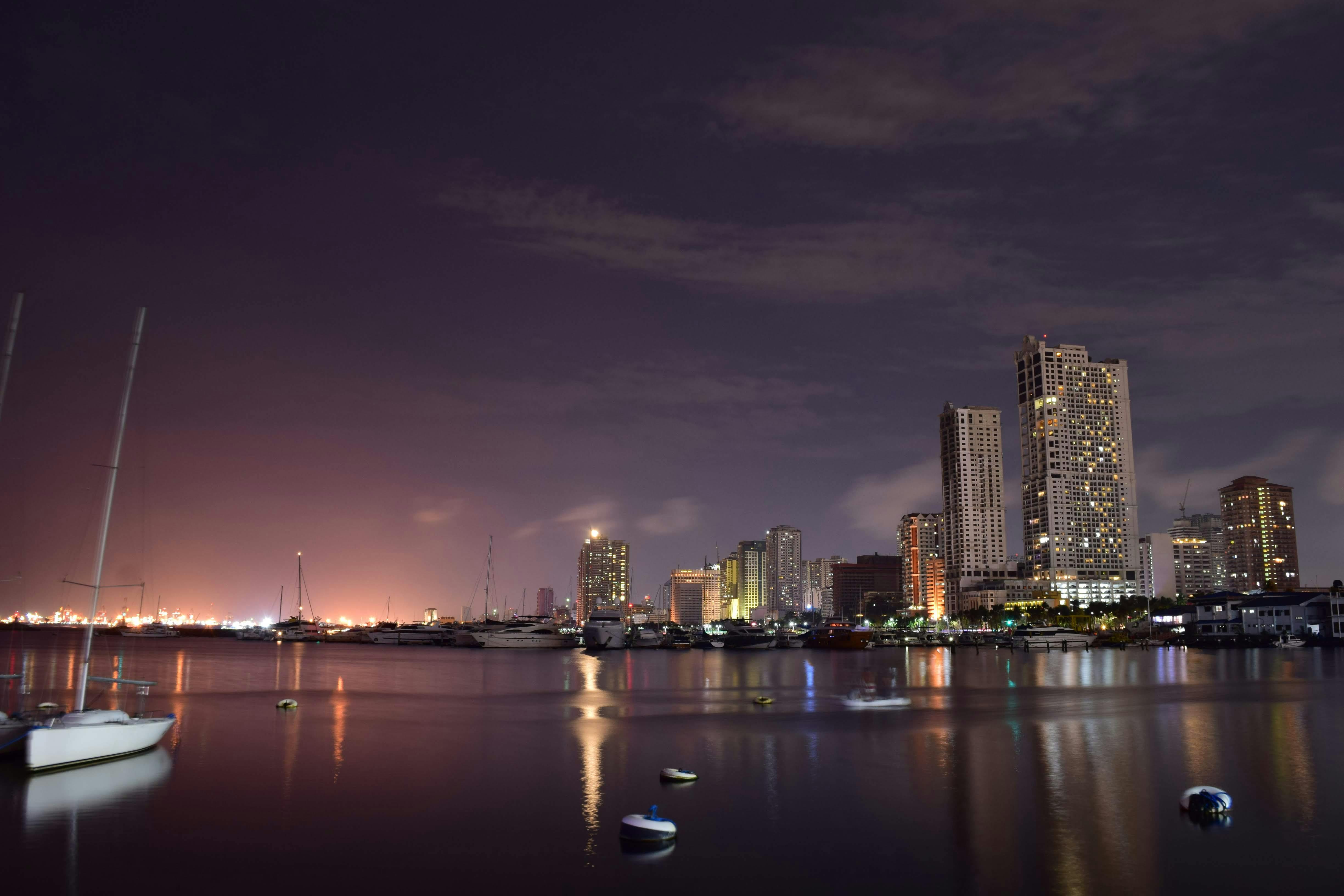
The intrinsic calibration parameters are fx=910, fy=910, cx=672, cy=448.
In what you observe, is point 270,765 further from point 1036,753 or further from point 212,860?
point 1036,753

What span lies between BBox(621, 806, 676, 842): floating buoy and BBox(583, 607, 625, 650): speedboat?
15174cm

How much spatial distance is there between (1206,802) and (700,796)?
52.7 feet

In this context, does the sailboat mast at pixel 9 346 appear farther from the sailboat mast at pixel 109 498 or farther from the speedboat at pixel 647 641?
the speedboat at pixel 647 641

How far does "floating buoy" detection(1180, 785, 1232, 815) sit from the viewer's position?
2838cm

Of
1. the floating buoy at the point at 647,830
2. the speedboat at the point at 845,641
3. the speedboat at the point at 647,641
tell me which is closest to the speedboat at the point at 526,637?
the speedboat at the point at 647,641

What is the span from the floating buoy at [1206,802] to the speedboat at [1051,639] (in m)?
156

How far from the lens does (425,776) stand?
35094mm

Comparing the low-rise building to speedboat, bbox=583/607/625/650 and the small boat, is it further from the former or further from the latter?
the small boat

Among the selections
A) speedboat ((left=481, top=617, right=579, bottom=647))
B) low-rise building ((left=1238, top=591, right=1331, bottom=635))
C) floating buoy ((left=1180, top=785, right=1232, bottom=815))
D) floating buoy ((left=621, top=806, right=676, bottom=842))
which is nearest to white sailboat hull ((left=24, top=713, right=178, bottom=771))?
floating buoy ((left=621, top=806, right=676, bottom=842))

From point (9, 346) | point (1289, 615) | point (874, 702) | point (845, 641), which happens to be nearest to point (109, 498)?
point (9, 346)

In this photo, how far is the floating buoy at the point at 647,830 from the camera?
81.9ft

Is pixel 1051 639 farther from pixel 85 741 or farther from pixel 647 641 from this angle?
pixel 85 741

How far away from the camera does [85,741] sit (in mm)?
33344

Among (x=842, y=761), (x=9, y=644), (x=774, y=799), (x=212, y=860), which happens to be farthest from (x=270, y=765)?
(x=9, y=644)
